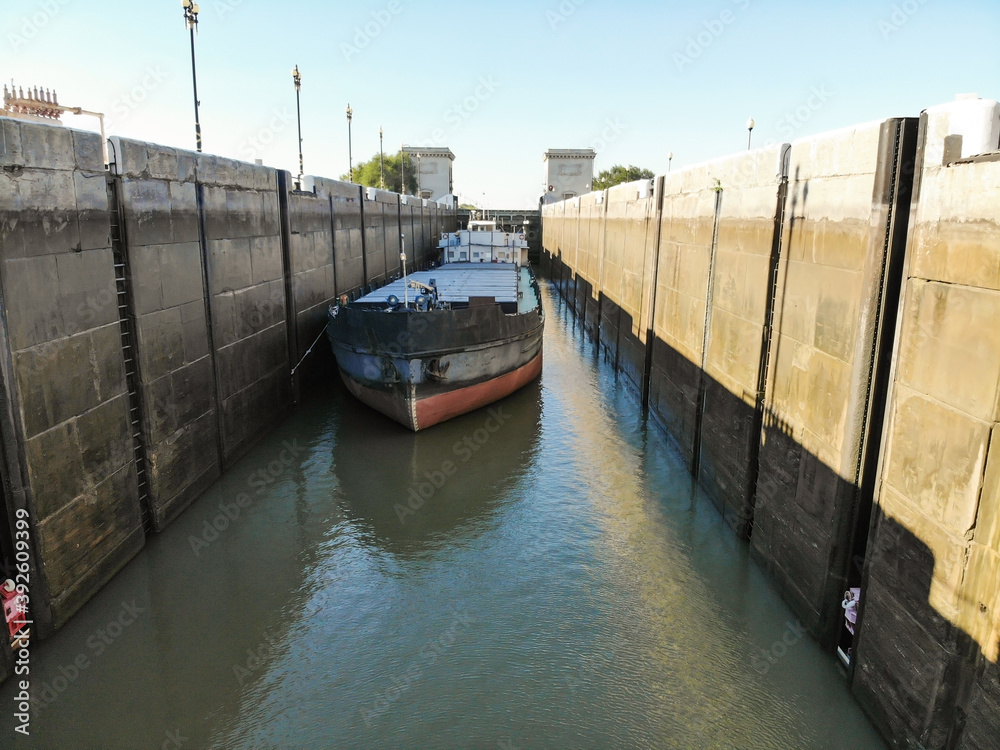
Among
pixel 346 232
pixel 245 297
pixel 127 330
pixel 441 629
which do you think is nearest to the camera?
pixel 441 629

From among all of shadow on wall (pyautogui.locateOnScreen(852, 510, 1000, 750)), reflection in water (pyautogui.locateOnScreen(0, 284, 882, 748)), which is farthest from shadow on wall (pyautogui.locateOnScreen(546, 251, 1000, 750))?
reflection in water (pyautogui.locateOnScreen(0, 284, 882, 748))

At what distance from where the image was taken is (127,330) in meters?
9.18

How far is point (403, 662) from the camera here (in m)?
7.39

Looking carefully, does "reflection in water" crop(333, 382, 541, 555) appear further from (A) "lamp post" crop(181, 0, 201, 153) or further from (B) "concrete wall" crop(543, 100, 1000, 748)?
(A) "lamp post" crop(181, 0, 201, 153)

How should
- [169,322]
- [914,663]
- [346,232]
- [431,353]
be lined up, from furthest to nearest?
[346,232] < [431,353] < [169,322] < [914,663]

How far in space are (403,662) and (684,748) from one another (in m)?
3.02

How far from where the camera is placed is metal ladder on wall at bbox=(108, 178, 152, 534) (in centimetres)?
897

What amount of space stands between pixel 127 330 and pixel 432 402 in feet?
22.3

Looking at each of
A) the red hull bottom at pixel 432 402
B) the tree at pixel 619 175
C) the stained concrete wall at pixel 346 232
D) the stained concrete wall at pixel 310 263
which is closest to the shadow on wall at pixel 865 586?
the red hull bottom at pixel 432 402

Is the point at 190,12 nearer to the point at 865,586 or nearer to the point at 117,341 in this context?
the point at 117,341

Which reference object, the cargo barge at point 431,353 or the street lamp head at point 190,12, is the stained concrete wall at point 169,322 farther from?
the street lamp head at point 190,12

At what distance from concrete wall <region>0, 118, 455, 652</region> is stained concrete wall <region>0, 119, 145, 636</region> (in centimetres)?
2

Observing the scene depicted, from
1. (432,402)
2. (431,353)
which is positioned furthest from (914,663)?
(432,402)

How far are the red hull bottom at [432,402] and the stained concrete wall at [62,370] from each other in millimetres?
6358
